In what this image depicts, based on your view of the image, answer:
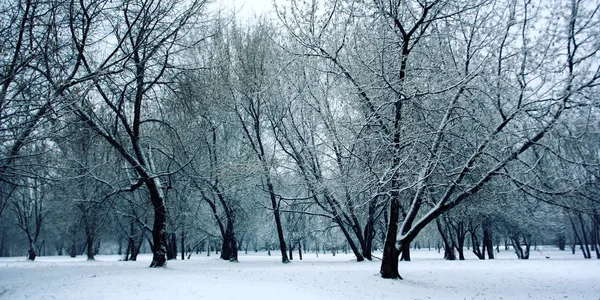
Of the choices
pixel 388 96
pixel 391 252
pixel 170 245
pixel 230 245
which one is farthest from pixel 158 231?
pixel 170 245

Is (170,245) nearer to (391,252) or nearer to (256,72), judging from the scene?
(256,72)

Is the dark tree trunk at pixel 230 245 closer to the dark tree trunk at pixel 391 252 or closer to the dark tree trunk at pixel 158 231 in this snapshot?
the dark tree trunk at pixel 158 231

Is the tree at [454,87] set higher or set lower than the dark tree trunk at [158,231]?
higher

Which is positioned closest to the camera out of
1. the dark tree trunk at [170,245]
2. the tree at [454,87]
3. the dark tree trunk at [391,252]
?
the tree at [454,87]

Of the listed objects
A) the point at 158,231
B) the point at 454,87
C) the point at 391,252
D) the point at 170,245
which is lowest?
the point at 170,245

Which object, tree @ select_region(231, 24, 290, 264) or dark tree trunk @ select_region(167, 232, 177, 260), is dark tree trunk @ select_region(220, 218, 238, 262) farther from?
tree @ select_region(231, 24, 290, 264)

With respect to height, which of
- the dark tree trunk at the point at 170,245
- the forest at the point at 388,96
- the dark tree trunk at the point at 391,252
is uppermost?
the forest at the point at 388,96

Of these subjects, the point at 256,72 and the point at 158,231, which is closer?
the point at 158,231

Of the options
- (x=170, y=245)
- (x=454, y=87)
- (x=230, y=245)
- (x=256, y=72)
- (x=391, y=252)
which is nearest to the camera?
(x=454, y=87)

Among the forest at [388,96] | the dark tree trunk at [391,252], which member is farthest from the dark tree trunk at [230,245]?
the dark tree trunk at [391,252]

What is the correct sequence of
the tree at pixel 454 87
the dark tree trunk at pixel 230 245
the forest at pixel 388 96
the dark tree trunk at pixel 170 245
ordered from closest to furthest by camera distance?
the forest at pixel 388 96, the tree at pixel 454 87, the dark tree trunk at pixel 230 245, the dark tree trunk at pixel 170 245

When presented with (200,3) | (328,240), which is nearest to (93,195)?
(200,3)

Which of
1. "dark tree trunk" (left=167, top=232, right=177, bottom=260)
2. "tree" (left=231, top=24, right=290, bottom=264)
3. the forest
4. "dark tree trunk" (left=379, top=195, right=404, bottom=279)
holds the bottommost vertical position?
"dark tree trunk" (left=167, top=232, right=177, bottom=260)

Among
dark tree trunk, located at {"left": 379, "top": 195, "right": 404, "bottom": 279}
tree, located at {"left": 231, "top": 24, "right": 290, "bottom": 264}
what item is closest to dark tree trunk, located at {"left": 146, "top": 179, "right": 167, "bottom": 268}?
tree, located at {"left": 231, "top": 24, "right": 290, "bottom": 264}
